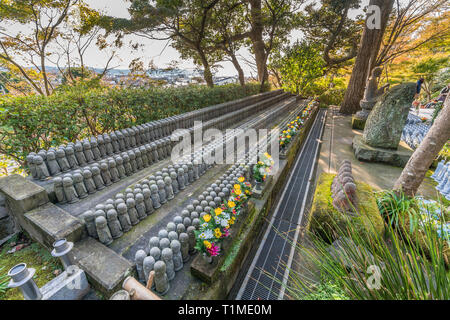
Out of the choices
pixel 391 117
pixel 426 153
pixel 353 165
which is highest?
pixel 391 117

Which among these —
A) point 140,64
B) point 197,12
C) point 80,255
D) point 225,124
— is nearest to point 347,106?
point 225,124

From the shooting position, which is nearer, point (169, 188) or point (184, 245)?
point (184, 245)

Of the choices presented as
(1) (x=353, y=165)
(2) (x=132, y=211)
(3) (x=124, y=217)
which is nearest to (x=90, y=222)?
(3) (x=124, y=217)

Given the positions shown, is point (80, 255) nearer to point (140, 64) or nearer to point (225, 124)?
point (225, 124)

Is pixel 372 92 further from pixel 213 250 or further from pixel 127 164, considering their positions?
pixel 127 164

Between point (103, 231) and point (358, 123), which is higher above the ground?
point (358, 123)

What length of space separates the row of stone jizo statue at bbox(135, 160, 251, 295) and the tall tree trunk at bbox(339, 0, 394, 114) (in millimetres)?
11724

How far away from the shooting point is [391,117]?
4.73 m

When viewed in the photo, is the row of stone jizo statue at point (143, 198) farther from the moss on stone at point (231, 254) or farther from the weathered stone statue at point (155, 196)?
the moss on stone at point (231, 254)

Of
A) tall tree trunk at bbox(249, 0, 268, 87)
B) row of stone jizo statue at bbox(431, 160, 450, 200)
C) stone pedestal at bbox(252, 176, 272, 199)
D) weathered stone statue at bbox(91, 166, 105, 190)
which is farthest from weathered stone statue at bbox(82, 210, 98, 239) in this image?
tall tree trunk at bbox(249, 0, 268, 87)

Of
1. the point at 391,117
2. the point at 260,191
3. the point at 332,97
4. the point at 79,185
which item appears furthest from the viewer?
the point at 332,97

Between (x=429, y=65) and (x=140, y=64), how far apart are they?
22.9m

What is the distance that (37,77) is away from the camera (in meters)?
9.49

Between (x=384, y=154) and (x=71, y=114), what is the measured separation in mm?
7532
